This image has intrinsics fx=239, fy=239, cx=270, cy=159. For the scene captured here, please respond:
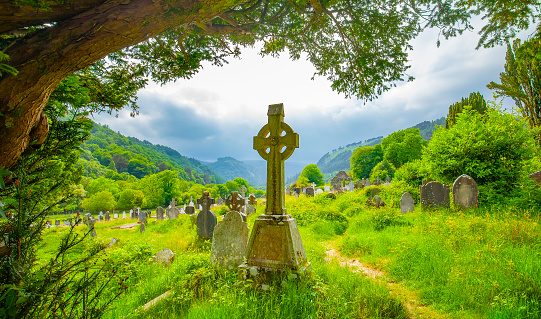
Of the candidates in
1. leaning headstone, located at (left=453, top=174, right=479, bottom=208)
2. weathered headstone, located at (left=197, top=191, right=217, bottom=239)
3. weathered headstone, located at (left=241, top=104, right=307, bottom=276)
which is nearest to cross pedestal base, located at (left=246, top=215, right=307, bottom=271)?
weathered headstone, located at (left=241, top=104, right=307, bottom=276)

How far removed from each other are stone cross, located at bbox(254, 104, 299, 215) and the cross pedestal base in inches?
9.3

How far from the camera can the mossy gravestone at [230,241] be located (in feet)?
16.6

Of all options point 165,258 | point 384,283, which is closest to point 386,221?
point 384,283

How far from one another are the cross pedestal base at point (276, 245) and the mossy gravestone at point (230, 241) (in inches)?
49.3

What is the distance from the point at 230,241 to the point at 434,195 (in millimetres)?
7779

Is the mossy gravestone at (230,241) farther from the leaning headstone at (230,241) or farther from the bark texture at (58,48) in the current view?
the bark texture at (58,48)

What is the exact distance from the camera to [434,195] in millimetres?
8781

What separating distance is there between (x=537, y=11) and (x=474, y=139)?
21.3 feet

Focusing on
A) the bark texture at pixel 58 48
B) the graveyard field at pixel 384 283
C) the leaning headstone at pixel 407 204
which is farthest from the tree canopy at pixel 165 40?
the leaning headstone at pixel 407 204

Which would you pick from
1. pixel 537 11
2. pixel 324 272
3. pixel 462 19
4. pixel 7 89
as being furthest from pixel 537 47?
pixel 7 89

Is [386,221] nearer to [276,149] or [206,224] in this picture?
[276,149]

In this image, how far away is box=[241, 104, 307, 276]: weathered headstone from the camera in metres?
3.69

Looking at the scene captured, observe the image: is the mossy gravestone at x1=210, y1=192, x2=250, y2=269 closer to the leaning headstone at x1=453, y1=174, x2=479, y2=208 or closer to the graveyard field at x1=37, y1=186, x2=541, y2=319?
the graveyard field at x1=37, y1=186, x2=541, y2=319

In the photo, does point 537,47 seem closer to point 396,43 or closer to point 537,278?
point 396,43
